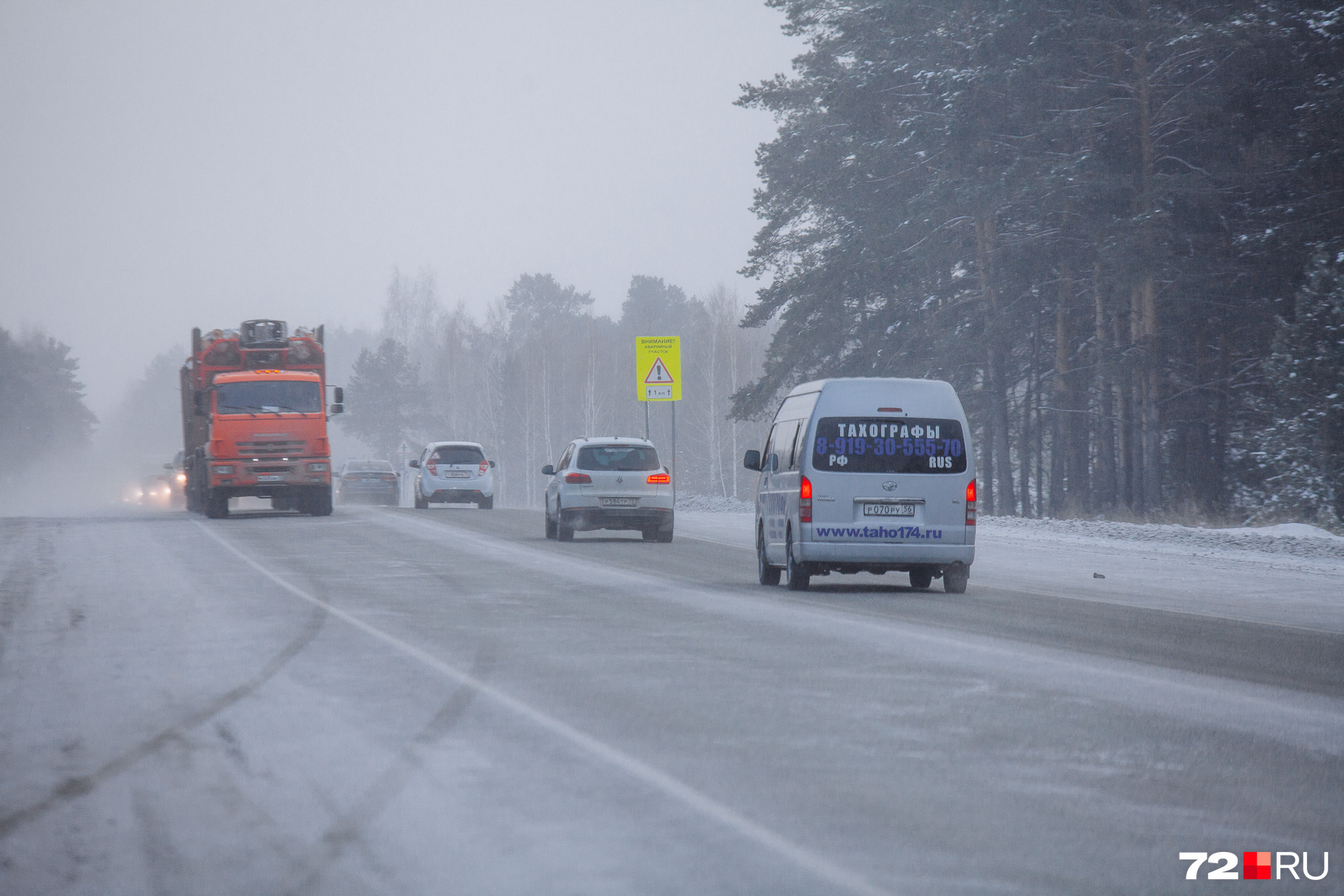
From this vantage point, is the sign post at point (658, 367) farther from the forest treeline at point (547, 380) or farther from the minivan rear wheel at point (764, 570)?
the forest treeline at point (547, 380)

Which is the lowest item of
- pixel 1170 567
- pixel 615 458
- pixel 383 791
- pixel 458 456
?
pixel 1170 567

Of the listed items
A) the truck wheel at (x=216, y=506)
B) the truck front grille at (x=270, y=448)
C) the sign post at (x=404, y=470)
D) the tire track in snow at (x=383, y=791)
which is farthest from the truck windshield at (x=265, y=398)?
the sign post at (x=404, y=470)

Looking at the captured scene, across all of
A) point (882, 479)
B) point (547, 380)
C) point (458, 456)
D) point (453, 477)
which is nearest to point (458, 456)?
point (458, 456)

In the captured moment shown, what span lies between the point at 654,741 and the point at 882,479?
9.05m

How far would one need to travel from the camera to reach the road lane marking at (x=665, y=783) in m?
5.15

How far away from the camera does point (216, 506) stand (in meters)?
33.4

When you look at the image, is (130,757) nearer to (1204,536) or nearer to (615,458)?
(615,458)

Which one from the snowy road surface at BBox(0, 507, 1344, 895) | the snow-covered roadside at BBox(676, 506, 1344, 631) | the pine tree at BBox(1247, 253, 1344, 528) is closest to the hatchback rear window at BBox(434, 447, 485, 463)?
the snow-covered roadside at BBox(676, 506, 1344, 631)

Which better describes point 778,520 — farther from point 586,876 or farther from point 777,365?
point 777,365

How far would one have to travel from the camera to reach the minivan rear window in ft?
53.5

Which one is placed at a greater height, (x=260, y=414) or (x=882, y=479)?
(x=260, y=414)

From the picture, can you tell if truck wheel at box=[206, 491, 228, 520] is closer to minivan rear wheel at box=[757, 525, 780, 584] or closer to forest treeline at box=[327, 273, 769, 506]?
minivan rear wheel at box=[757, 525, 780, 584]

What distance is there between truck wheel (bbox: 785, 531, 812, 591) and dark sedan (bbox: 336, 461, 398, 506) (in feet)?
112

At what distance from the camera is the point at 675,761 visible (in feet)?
23.1
